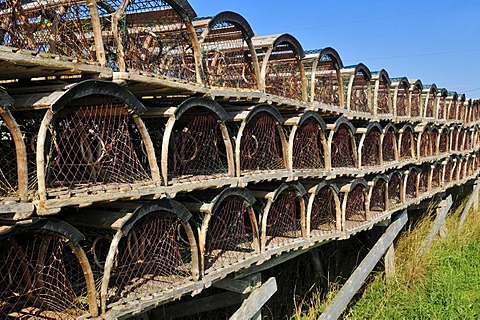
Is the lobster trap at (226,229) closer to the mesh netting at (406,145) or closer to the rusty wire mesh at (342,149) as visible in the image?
the rusty wire mesh at (342,149)

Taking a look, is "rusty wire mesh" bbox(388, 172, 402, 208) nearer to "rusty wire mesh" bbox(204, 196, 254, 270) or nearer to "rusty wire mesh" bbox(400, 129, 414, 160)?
"rusty wire mesh" bbox(400, 129, 414, 160)

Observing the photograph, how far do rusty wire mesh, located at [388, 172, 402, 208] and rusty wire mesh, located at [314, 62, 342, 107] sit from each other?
6.51ft

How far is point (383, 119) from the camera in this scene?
22.4 ft

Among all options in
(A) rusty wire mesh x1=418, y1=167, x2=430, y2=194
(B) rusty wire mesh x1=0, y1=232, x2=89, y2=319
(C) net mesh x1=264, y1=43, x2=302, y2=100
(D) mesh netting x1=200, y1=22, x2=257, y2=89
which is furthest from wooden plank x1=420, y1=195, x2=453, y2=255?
(B) rusty wire mesh x1=0, y1=232, x2=89, y2=319

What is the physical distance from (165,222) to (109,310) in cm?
79

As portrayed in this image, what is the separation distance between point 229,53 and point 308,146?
146cm

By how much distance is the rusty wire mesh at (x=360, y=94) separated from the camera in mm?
6586

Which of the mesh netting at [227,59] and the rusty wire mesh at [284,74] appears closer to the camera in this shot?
the mesh netting at [227,59]

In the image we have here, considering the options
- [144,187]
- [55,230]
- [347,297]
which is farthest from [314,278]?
[55,230]

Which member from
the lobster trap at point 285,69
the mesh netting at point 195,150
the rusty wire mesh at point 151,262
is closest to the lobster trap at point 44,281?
the rusty wire mesh at point 151,262

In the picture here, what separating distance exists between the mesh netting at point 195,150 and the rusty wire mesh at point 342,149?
212cm

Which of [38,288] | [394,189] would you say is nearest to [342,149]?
[394,189]

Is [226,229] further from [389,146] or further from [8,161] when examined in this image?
[389,146]

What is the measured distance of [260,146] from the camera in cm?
488
